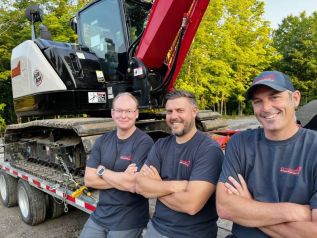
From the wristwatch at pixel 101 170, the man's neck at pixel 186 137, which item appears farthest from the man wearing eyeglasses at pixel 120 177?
the man's neck at pixel 186 137

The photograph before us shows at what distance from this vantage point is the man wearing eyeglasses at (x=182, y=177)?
98.4 inches

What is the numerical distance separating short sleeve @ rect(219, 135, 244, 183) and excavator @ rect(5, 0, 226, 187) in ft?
8.13

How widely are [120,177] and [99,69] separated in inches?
114

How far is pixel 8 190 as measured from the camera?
6.62m

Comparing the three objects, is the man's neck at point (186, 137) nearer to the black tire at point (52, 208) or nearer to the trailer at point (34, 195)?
the trailer at point (34, 195)

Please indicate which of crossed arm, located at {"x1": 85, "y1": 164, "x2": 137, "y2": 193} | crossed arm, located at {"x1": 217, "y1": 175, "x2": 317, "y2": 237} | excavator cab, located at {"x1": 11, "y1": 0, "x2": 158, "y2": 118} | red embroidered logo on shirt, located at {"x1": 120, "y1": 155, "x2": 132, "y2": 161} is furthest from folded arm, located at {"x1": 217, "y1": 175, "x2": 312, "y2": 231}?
excavator cab, located at {"x1": 11, "y1": 0, "x2": 158, "y2": 118}

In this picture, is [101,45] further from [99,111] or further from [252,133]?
[252,133]

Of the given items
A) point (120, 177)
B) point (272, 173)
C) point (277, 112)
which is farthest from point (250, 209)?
point (120, 177)

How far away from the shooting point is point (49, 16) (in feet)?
61.4

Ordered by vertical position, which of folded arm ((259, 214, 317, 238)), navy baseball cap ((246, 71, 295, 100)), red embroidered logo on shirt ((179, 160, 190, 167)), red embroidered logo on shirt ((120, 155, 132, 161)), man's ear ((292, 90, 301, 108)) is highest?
→ navy baseball cap ((246, 71, 295, 100))

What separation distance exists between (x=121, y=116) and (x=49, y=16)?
1733cm

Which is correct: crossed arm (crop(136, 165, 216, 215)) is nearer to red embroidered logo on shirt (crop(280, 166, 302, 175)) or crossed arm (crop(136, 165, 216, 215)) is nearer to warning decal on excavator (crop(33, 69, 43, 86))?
red embroidered logo on shirt (crop(280, 166, 302, 175))

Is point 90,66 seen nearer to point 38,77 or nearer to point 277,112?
point 38,77

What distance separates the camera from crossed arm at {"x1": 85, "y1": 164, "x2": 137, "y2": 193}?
296cm
